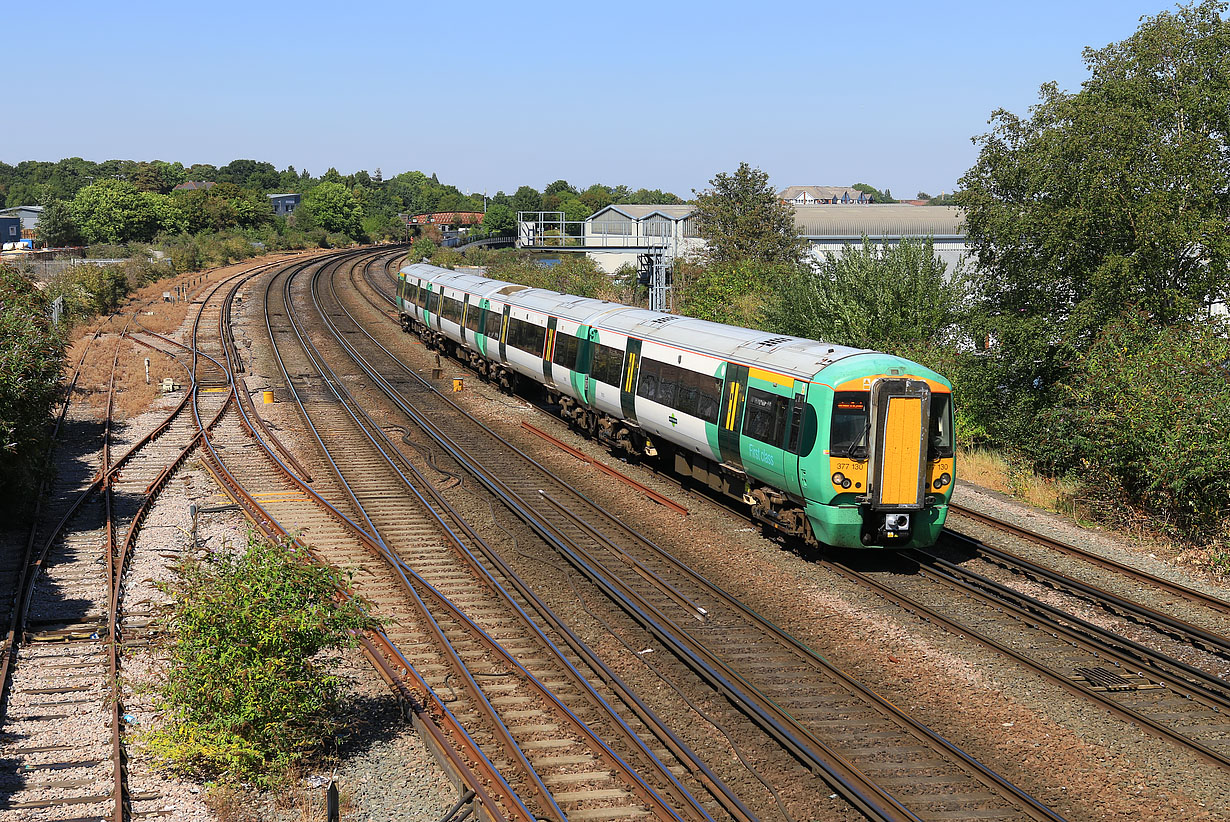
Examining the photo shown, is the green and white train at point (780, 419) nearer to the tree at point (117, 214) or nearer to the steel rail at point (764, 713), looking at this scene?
the steel rail at point (764, 713)

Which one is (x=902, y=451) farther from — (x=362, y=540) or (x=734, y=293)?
(x=734, y=293)

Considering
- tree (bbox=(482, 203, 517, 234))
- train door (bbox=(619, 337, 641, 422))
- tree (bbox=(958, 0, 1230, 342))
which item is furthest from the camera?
tree (bbox=(482, 203, 517, 234))

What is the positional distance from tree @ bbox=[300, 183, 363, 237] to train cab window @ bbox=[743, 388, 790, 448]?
96.1 metres

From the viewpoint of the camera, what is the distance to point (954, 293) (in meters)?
25.0

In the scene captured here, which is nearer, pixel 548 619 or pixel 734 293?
pixel 548 619

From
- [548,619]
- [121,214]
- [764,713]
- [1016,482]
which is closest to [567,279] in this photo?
[1016,482]

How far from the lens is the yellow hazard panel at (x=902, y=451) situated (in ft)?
45.4

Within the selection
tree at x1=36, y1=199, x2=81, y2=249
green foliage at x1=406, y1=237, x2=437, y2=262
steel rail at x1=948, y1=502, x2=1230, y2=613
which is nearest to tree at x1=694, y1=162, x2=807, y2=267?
green foliage at x1=406, y1=237, x2=437, y2=262

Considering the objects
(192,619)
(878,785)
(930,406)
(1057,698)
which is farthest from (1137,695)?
(192,619)

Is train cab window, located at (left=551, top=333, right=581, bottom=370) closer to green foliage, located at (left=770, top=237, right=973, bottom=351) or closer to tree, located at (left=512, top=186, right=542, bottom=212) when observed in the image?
green foliage, located at (left=770, top=237, right=973, bottom=351)

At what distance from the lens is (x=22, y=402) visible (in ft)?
54.4

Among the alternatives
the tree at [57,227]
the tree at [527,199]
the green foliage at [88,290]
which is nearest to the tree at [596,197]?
the tree at [527,199]

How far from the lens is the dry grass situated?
61.7 feet

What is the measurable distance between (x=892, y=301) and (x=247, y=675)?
63.1ft
